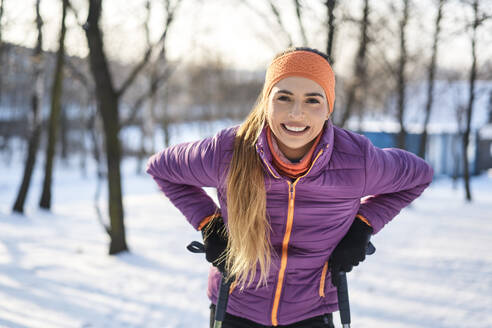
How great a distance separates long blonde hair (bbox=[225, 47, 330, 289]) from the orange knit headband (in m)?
0.05

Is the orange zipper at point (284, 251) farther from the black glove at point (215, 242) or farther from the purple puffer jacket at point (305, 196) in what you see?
the black glove at point (215, 242)

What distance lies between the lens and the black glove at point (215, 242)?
2.05 m

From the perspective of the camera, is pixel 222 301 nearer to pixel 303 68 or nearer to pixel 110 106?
pixel 303 68

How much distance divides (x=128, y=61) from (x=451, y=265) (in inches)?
731

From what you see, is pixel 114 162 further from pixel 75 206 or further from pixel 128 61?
pixel 128 61

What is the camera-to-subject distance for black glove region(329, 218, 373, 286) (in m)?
1.97

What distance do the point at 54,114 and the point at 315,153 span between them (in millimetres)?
9095

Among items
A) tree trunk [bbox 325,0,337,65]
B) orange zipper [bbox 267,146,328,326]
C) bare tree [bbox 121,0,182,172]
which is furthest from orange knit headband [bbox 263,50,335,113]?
bare tree [bbox 121,0,182,172]

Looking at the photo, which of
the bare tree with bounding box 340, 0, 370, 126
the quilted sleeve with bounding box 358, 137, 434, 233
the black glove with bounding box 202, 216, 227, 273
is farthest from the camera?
the bare tree with bounding box 340, 0, 370, 126

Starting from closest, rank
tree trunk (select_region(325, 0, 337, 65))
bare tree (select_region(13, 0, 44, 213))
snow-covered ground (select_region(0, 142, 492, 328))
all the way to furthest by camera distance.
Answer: snow-covered ground (select_region(0, 142, 492, 328)), tree trunk (select_region(325, 0, 337, 65)), bare tree (select_region(13, 0, 44, 213))

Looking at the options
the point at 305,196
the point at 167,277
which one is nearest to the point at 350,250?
the point at 305,196

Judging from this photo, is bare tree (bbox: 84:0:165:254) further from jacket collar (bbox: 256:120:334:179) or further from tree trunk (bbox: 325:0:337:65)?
jacket collar (bbox: 256:120:334:179)

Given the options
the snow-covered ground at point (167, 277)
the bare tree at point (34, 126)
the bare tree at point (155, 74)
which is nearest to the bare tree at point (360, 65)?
→ the snow-covered ground at point (167, 277)

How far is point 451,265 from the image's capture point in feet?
19.6
